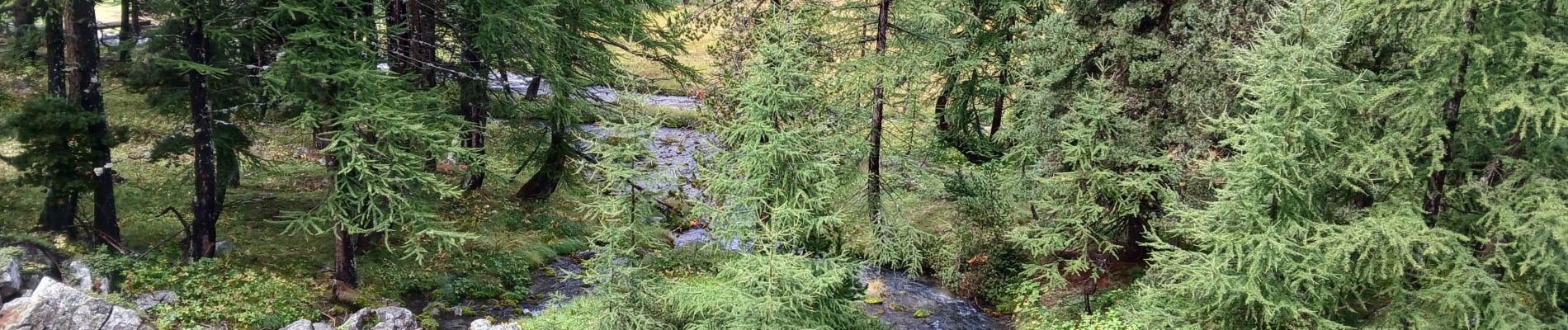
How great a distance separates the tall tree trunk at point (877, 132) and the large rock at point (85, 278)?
12174mm

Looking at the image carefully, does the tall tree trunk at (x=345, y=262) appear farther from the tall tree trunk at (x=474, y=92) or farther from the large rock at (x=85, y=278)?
the large rock at (x=85, y=278)

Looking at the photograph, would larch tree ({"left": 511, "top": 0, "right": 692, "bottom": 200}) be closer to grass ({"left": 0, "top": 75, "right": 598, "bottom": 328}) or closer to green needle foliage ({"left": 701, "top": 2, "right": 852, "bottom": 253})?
grass ({"left": 0, "top": 75, "right": 598, "bottom": 328})

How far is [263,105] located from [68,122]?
2.76 metres

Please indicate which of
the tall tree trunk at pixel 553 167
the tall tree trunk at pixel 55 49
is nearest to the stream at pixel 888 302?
the tall tree trunk at pixel 553 167

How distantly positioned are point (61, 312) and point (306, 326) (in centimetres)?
313

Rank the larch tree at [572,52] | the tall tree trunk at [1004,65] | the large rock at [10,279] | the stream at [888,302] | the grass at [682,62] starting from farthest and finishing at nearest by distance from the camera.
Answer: the tall tree trunk at [1004,65], the larch tree at [572,52], the grass at [682,62], the stream at [888,302], the large rock at [10,279]

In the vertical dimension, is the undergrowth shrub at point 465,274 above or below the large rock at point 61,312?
below

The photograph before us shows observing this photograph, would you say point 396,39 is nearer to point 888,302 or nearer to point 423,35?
point 423,35

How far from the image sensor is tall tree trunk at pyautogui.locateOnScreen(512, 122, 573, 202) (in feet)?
71.3

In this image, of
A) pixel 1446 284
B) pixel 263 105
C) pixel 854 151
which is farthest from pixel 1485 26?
pixel 263 105

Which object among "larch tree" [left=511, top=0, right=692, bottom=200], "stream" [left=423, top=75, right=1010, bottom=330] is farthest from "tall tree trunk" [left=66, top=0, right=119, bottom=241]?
"larch tree" [left=511, top=0, right=692, bottom=200]

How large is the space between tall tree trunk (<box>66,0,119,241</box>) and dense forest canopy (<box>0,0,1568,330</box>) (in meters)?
0.06

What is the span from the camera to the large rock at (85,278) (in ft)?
46.2

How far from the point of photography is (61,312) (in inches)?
505
